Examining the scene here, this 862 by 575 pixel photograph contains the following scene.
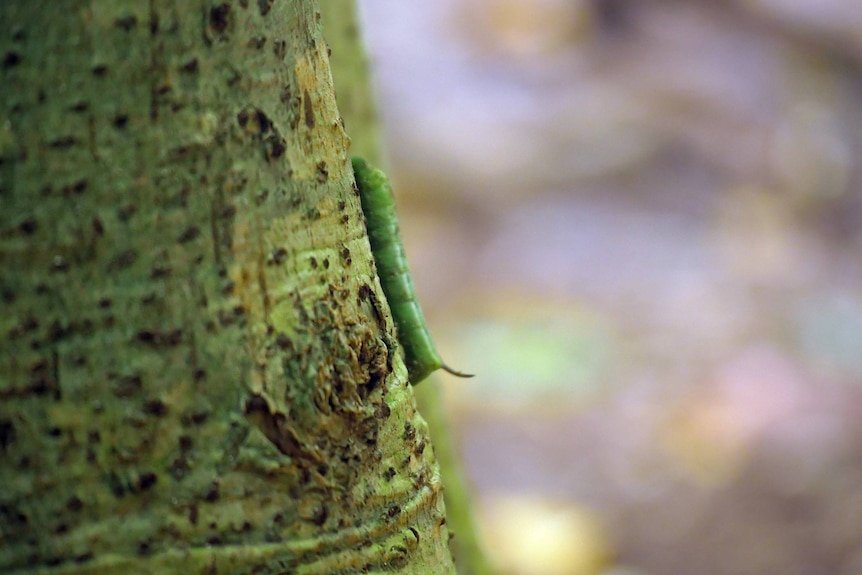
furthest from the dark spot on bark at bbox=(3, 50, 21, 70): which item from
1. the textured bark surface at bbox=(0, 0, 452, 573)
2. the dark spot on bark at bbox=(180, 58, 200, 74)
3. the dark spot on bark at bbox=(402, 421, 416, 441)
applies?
the dark spot on bark at bbox=(402, 421, 416, 441)

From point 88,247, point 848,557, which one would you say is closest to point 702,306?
point 848,557

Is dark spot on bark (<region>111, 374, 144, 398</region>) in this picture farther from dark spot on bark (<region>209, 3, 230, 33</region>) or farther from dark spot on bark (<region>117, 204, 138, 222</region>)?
dark spot on bark (<region>209, 3, 230, 33</region>)

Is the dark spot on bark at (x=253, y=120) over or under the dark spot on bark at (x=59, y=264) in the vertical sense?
over

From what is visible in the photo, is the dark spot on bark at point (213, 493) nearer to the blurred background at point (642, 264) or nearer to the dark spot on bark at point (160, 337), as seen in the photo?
the dark spot on bark at point (160, 337)

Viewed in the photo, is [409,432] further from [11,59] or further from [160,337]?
[11,59]

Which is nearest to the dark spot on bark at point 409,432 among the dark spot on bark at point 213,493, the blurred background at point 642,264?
the dark spot on bark at point 213,493

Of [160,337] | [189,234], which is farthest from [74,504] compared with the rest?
[189,234]
